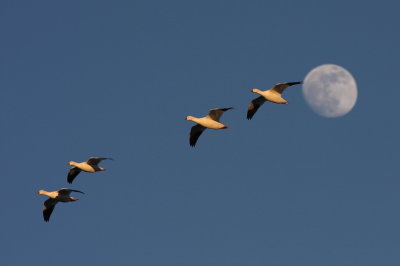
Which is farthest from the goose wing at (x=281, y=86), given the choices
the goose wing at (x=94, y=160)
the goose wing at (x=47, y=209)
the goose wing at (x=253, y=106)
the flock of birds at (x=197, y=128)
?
the goose wing at (x=47, y=209)

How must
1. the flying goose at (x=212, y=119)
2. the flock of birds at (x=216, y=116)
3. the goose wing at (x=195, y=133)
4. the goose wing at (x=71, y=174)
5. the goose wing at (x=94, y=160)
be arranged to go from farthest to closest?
the goose wing at (x=71, y=174), the goose wing at (x=195, y=133), the goose wing at (x=94, y=160), the flock of birds at (x=216, y=116), the flying goose at (x=212, y=119)

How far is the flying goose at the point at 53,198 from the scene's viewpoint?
234ft

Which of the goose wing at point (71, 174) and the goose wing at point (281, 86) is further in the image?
the goose wing at point (71, 174)

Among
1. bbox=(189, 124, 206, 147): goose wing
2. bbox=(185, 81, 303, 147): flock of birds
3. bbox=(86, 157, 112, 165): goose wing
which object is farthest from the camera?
bbox=(189, 124, 206, 147): goose wing

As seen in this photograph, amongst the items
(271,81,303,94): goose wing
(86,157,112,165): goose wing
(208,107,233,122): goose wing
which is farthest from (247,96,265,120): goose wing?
(86,157,112,165): goose wing

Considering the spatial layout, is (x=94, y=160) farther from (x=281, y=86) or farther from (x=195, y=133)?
(x=281, y=86)

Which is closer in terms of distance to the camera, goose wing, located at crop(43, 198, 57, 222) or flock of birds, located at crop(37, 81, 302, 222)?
flock of birds, located at crop(37, 81, 302, 222)

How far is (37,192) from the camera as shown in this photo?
241 ft

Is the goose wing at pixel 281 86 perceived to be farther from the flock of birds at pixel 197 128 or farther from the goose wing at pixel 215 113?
the goose wing at pixel 215 113

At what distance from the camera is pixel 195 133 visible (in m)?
70.4

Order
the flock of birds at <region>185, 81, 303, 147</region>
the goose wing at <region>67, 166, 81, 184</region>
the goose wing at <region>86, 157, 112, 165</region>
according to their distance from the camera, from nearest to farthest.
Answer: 1. the flock of birds at <region>185, 81, 303, 147</region>
2. the goose wing at <region>86, 157, 112, 165</region>
3. the goose wing at <region>67, 166, 81, 184</region>

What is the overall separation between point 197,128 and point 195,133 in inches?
13.9

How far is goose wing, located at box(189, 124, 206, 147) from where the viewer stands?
Result: 2768 inches

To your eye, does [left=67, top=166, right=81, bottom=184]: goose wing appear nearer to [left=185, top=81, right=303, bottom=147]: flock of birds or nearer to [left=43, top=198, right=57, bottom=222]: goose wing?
[left=43, top=198, right=57, bottom=222]: goose wing
